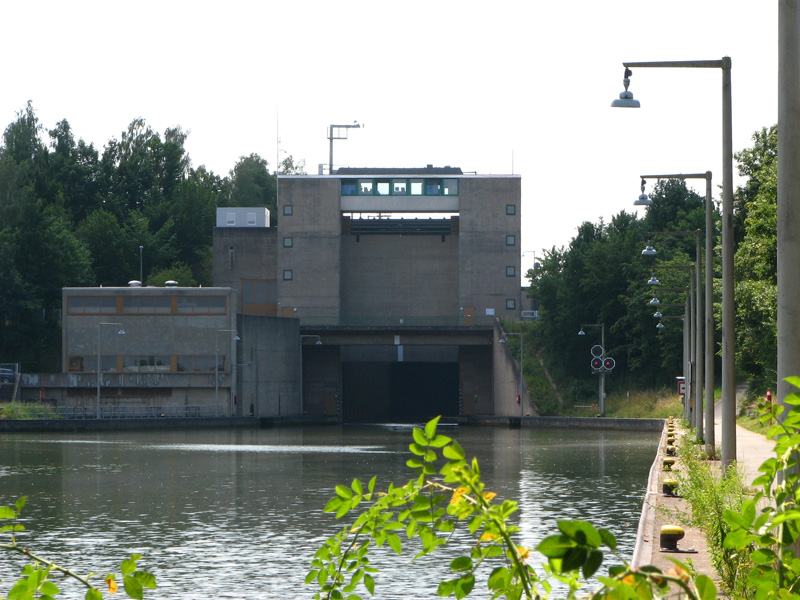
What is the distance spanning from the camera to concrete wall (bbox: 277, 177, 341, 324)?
8869 cm

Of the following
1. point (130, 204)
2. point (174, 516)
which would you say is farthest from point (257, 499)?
point (130, 204)

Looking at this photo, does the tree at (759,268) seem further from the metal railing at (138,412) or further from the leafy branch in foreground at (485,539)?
the metal railing at (138,412)

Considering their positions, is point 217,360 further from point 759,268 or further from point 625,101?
point 625,101

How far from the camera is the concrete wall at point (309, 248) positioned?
291ft

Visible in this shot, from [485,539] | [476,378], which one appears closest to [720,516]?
[485,539]

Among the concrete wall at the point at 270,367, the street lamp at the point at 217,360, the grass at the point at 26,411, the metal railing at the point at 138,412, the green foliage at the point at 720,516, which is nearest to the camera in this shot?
the green foliage at the point at 720,516

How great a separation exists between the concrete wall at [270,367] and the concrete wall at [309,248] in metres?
5.87

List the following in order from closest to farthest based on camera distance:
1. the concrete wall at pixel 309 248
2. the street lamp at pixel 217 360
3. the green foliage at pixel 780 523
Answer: the green foliage at pixel 780 523
the street lamp at pixel 217 360
the concrete wall at pixel 309 248

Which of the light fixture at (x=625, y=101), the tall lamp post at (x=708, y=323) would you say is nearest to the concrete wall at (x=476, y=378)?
the tall lamp post at (x=708, y=323)

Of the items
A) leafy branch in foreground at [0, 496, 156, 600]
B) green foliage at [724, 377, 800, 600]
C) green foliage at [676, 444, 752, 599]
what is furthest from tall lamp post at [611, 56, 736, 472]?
leafy branch in foreground at [0, 496, 156, 600]

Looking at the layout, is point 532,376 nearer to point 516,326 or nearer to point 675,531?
point 516,326

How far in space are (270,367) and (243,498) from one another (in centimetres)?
5316

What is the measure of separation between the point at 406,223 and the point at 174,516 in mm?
68000

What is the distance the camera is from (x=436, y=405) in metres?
96.2
